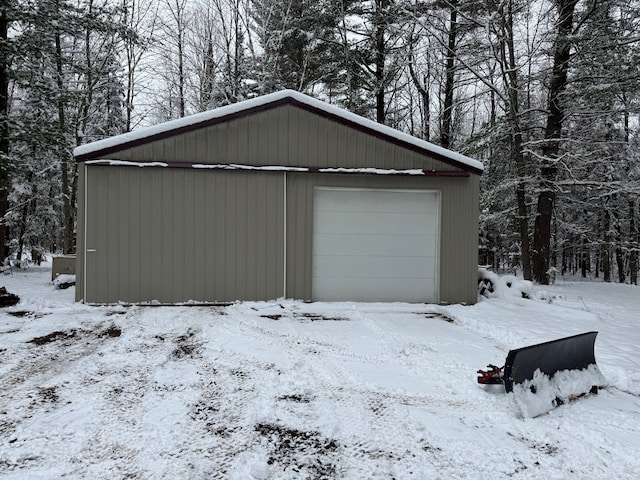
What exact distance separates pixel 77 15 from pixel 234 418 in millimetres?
11525

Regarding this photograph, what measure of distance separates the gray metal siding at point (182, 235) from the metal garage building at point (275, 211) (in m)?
0.02

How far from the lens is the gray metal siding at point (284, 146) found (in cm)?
691

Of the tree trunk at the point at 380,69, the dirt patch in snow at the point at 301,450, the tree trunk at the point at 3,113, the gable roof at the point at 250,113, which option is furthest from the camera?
the tree trunk at the point at 380,69

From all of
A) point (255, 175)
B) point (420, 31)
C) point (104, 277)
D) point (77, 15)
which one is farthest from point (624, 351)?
point (77, 15)

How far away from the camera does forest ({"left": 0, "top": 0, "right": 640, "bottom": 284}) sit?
31.4ft

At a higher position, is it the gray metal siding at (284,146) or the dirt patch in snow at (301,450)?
the gray metal siding at (284,146)

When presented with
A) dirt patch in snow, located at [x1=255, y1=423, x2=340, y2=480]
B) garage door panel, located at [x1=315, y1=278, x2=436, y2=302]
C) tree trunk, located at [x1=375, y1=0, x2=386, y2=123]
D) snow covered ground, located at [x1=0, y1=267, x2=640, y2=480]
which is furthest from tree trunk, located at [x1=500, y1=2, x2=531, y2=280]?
dirt patch in snow, located at [x1=255, y1=423, x2=340, y2=480]

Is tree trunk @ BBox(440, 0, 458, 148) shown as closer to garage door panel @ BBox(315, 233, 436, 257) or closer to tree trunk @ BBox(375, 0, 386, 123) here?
tree trunk @ BBox(375, 0, 386, 123)

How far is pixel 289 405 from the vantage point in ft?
9.85

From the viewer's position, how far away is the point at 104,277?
671 centimetres

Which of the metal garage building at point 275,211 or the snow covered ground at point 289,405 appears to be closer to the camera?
the snow covered ground at point 289,405

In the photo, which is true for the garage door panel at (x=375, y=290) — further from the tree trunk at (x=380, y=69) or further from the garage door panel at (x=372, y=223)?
the tree trunk at (x=380, y=69)

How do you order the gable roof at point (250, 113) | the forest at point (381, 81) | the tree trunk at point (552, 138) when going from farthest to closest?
the tree trunk at point (552, 138) < the forest at point (381, 81) < the gable roof at point (250, 113)

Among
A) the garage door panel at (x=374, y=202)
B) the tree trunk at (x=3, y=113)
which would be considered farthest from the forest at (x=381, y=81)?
the garage door panel at (x=374, y=202)
